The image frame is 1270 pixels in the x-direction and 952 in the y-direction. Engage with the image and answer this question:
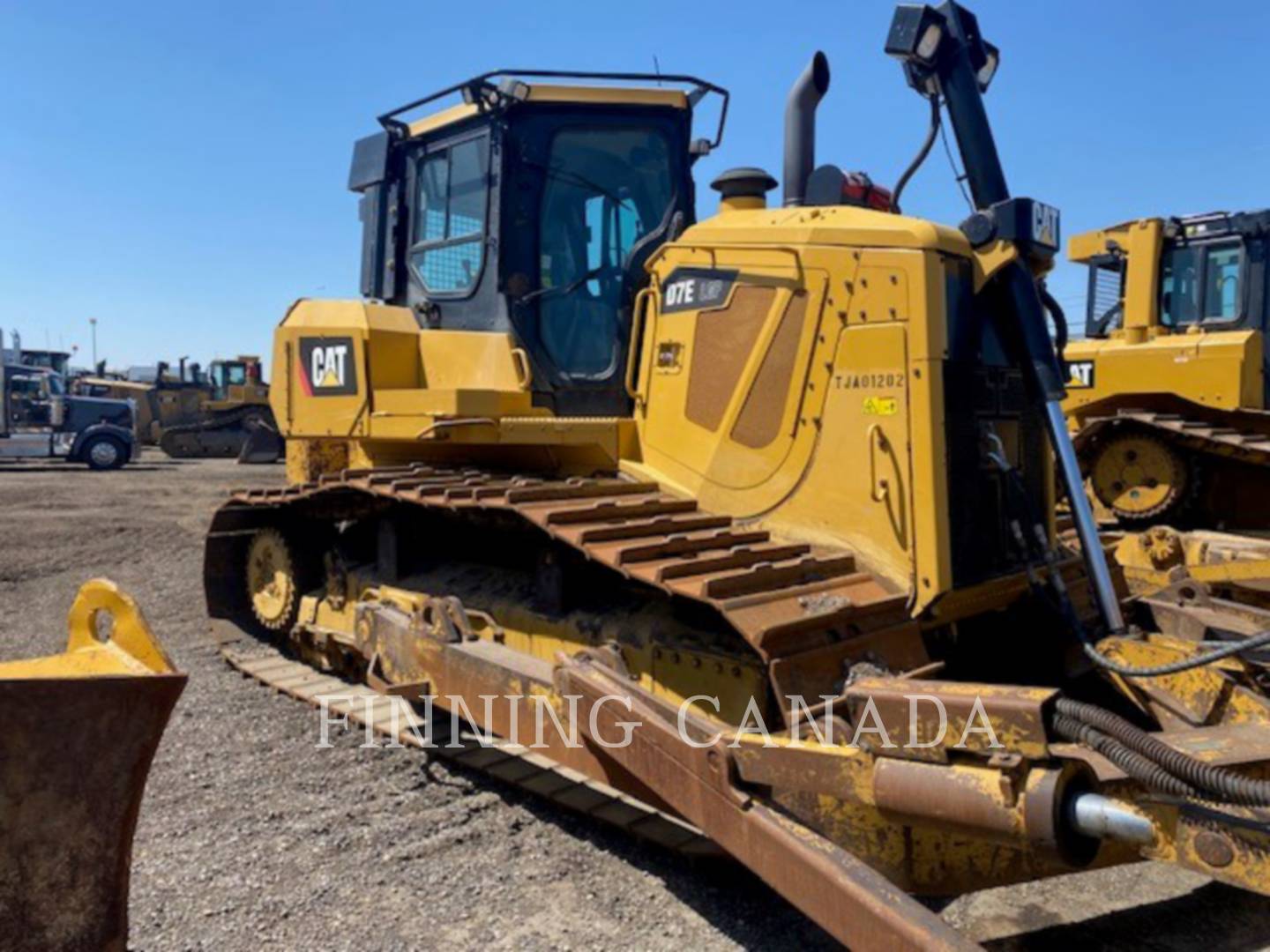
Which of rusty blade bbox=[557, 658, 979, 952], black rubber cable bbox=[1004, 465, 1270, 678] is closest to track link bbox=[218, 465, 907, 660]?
rusty blade bbox=[557, 658, 979, 952]

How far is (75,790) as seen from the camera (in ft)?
7.34

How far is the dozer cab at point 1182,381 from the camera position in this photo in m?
8.37

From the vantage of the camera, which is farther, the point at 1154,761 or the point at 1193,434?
the point at 1193,434

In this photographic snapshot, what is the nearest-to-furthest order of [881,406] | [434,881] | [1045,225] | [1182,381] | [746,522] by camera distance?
[434,881] → [881,406] → [1045,225] → [746,522] → [1182,381]

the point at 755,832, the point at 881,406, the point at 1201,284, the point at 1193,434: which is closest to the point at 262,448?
the point at 1201,284

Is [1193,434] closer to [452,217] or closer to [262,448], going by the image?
[452,217]

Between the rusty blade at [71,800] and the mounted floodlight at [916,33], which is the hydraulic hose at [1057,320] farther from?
the rusty blade at [71,800]

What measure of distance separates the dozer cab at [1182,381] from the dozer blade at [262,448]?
66.0ft

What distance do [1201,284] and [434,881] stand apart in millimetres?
8762

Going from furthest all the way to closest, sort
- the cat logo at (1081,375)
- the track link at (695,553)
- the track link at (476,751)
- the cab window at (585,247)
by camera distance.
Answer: the cat logo at (1081,375) < the cab window at (585,247) < the track link at (476,751) < the track link at (695,553)

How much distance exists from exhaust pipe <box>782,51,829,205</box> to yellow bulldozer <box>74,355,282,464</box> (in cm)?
2244

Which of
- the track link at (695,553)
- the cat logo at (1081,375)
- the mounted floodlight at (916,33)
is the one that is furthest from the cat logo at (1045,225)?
the cat logo at (1081,375)

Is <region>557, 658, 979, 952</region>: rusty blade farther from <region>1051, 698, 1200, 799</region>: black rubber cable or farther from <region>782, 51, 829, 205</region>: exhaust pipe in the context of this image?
<region>782, 51, 829, 205</region>: exhaust pipe

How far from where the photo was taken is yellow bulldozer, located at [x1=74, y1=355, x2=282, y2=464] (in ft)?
85.8
